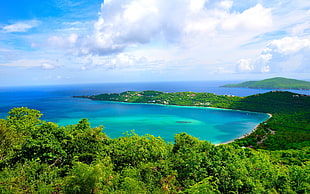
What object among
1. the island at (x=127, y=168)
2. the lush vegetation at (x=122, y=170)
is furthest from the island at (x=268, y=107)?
the lush vegetation at (x=122, y=170)

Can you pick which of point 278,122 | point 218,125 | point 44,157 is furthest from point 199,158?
point 278,122

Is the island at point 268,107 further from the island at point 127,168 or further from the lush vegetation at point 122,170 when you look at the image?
the lush vegetation at point 122,170

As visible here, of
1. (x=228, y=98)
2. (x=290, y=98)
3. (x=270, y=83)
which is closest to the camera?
(x=290, y=98)

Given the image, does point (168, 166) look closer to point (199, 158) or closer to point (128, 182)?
point (199, 158)

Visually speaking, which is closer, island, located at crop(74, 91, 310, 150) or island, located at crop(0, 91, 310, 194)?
island, located at crop(0, 91, 310, 194)

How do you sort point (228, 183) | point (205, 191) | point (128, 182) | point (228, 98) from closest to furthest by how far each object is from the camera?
point (205, 191) < point (128, 182) < point (228, 183) < point (228, 98)

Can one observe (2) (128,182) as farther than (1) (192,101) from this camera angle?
No

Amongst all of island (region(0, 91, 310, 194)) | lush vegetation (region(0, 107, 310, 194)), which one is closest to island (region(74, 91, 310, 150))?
island (region(0, 91, 310, 194))

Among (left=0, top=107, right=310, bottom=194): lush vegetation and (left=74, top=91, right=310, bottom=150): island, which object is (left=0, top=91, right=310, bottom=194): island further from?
(left=74, top=91, right=310, bottom=150): island

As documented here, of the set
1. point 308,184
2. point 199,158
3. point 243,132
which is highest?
point 199,158
